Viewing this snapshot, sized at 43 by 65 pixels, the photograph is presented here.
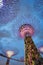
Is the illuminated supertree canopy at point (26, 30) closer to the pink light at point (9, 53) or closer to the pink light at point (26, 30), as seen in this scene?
the pink light at point (26, 30)

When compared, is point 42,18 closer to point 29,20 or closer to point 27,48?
point 29,20

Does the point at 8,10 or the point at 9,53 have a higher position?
the point at 8,10

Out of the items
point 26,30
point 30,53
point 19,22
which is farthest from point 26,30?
point 30,53

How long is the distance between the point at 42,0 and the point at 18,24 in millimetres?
492

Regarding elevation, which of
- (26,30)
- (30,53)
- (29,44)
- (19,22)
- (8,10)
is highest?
(8,10)

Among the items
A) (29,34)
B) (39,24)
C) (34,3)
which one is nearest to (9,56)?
(29,34)

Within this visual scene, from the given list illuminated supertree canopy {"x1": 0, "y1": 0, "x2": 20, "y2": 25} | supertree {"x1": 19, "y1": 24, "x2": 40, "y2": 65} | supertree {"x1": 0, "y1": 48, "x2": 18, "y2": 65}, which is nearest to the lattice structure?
supertree {"x1": 19, "y1": 24, "x2": 40, "y2": 65}

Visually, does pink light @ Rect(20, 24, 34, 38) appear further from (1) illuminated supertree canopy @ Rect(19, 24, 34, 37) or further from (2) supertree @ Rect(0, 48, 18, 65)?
(2) supertree @ Rect(0, 48, 18, 65)

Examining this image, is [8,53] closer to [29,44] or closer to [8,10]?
[29,44]

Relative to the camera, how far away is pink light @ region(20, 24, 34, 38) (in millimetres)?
3105

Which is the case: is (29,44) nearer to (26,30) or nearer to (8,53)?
(26,30)

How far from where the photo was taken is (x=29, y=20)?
10.2 feet

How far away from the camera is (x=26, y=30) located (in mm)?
3115

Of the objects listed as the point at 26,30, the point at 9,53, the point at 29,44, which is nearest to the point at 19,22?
the point at 26,30
